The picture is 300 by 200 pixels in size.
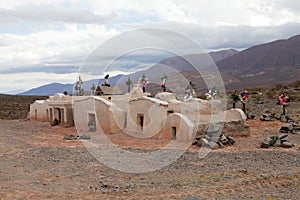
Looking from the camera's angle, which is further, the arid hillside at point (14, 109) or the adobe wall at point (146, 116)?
the arid hillside at point (14, 109)

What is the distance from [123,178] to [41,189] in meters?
2.41

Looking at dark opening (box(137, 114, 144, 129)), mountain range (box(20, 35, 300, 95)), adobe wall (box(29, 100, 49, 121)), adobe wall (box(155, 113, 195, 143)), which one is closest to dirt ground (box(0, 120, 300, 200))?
adobe wall (box(155, 113, 195, 143))

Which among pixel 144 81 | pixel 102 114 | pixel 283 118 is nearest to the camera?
pixel 102 114

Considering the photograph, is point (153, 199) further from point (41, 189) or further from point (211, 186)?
point (41, 189)

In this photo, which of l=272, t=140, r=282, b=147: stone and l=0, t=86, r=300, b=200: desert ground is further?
l=272, t=140, r=282, b=147: stone

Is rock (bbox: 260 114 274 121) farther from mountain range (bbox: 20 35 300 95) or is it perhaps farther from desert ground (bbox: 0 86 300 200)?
mountain range (bbox: 20 35 300 95)

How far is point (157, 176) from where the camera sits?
11.6 metres

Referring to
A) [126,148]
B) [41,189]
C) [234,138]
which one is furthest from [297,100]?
[41,189]

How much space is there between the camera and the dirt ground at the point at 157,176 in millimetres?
9766

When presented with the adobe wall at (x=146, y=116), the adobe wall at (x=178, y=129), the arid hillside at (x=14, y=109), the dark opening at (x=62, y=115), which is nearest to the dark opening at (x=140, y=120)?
the adobe wall at (x=146, y=116)

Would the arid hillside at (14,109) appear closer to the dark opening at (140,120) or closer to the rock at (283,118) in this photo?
the dark opening at (140,120)

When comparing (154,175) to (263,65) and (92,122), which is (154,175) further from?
(263,65)

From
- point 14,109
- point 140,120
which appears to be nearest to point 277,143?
point 140,120

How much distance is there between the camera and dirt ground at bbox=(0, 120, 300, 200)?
32.0 ft
